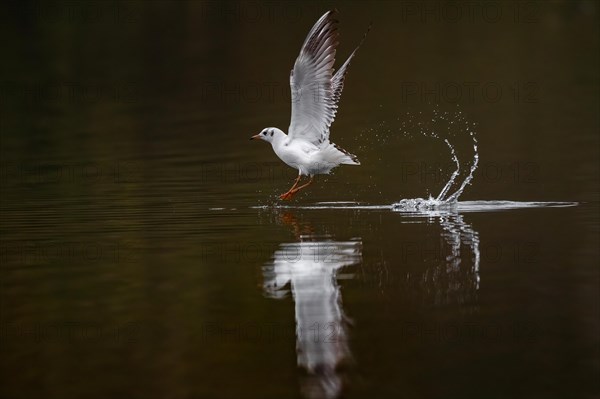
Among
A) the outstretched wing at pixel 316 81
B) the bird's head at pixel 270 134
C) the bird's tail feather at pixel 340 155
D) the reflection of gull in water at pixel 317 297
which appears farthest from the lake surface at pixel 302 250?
the outstretched wing at pixel 316 81

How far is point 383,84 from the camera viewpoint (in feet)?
117

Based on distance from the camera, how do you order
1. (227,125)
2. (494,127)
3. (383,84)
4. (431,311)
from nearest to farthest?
1. (431,311)
2. (494,127)
3. (227,125)
4. (383,84)

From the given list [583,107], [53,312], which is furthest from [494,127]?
[53,312]

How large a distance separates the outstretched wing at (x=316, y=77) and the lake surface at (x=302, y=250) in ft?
3.83

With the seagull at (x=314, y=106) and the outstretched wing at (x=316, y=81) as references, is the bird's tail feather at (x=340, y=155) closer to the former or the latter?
the seagull at (x=314, y=106)

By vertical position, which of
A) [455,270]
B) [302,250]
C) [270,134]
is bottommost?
[455,270]

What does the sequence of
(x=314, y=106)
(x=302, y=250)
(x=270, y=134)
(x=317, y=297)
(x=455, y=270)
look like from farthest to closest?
(x=270, y=134) < (x=314, y=106) < (x=302, y=250) < (x=455, y=270) < (x=317, y=297)

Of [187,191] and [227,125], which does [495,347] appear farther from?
[227,125]

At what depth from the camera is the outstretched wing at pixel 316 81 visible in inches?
572

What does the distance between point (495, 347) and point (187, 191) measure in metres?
9.16

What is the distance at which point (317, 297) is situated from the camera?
10078 mm

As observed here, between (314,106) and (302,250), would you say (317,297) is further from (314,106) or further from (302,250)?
(314,106)

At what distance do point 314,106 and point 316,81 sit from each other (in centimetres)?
40

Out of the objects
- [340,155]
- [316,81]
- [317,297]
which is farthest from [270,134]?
[317,297]
